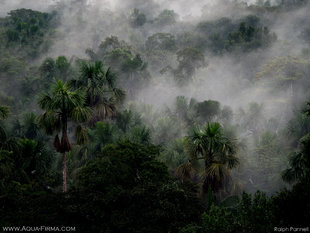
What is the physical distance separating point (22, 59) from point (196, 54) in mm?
35790

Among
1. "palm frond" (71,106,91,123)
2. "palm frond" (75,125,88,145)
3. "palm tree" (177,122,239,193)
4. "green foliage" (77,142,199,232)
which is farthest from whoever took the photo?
"palm frond" (75,125,88,145)

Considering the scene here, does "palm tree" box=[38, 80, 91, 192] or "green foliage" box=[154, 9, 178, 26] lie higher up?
"green foliage" box=[154, 9, 178, 26]

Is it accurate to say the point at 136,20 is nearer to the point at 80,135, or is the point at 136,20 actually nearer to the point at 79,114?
→ the point at 80,135

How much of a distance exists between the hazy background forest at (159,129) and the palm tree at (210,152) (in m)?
0.06

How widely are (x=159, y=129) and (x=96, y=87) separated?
12941 millimetres

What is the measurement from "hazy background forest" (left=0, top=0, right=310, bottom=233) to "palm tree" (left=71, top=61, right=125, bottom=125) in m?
0.09

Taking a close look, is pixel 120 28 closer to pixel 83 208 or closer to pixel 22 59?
pixel 22 59

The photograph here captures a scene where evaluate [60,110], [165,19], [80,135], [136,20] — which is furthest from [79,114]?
[165,19]

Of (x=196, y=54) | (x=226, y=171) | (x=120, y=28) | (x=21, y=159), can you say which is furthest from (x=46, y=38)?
(x=226, y=171)

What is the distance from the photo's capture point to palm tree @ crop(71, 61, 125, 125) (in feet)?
80.2

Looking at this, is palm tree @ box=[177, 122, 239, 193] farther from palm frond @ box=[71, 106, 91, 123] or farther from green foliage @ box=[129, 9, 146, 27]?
green foliage @ box=[129, 9, 146, 27]

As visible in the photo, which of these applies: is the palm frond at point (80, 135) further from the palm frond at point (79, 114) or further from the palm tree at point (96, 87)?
the palm tree at point (96, 87)

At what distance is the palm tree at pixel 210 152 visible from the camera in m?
16.0

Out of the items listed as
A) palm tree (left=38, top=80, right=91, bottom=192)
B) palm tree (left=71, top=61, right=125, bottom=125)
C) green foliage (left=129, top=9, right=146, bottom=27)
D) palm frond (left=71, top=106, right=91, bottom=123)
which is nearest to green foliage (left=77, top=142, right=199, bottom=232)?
palm frond (left=71, top=106, right=91, bottom=123)
